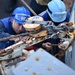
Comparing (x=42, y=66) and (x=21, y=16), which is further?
(x=21, y=16)

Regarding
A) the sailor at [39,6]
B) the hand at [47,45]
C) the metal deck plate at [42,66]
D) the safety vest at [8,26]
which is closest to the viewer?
the metal deck plate at [42,66]

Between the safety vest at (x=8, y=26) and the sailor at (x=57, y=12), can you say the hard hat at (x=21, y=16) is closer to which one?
the safety vest at (x=8, y=26)

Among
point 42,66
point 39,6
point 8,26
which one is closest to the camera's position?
point 42,66

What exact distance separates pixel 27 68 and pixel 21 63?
0.06 meters

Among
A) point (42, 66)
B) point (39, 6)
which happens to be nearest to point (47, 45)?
point (42, 66)

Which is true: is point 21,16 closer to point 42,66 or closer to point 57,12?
point 57,12

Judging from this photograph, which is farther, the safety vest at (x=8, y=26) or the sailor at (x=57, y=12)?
the safety vest at (x=8, y=26)

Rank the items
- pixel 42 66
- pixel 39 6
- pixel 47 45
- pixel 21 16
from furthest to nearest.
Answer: pixel 39 6
pixel 21 16
pixel 47 45
pixel 42 66

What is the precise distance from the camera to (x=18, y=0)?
4.94 m

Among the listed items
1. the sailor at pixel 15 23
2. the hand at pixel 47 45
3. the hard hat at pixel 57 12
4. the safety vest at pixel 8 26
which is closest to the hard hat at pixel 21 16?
the sailor at pixel 15 23

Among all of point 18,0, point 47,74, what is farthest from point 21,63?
point 18,0

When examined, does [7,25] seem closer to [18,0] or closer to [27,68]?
[27,68]

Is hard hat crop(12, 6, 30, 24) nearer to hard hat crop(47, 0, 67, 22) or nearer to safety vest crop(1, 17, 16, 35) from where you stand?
safety vest crop(1, 17, 16, 35)

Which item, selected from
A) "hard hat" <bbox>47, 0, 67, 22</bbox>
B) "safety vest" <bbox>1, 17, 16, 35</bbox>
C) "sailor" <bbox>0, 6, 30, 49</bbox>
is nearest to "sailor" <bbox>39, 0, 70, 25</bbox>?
"hard hat" <bbox>47, 0, 67, 22</bbox>
